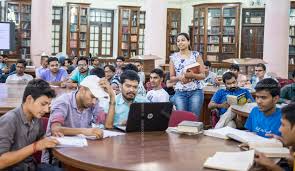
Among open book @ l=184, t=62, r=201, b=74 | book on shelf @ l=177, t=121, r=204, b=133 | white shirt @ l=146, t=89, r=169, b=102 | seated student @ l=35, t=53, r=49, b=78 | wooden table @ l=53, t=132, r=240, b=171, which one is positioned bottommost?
wooden table @ l=53, t=132, r=240, b=171

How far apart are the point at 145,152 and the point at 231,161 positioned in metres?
0.49

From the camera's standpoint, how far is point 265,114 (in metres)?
3.56

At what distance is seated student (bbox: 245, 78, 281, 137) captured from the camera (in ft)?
11.4

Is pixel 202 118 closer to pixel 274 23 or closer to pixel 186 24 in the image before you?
pixel 274 23

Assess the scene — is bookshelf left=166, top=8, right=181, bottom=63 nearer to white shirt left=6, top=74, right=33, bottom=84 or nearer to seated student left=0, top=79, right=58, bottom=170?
Answer: white shirt left=6, top=74, right=33, bottom=84

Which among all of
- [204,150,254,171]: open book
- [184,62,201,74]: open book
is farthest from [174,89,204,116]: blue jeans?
[204,150,254,171]: open book

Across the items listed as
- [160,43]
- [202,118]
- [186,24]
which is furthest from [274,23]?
[186,24]

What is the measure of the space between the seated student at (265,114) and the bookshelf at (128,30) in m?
14.3

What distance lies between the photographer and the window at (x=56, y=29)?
17.0 metres

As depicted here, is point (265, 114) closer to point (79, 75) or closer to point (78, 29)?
point (79, 75)

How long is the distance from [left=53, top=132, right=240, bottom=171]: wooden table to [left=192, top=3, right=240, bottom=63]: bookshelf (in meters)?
13.5

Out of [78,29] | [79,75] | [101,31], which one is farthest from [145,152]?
[101,31]

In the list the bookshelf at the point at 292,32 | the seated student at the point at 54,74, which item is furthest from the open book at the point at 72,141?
the bookshelf at the point at 292,32

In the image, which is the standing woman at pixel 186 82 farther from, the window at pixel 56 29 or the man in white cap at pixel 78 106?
the window at pixel 56 29
